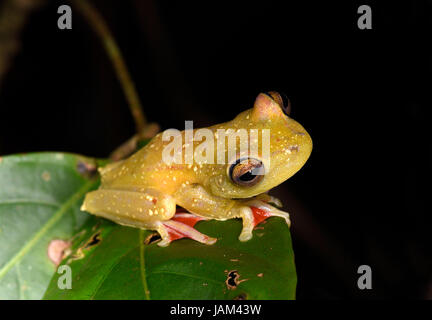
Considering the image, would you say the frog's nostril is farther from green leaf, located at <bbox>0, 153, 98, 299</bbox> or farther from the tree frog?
green leaf, located at <bbox>0, 153, 98, 299</bbox>

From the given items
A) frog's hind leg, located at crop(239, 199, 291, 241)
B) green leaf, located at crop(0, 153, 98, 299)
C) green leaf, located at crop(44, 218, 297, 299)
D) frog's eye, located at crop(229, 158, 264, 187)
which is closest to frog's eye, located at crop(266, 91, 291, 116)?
frog's eye, located at crop(229, 158, 264, 187)

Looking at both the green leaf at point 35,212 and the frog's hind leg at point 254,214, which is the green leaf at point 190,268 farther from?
the green leaf at point 35,212

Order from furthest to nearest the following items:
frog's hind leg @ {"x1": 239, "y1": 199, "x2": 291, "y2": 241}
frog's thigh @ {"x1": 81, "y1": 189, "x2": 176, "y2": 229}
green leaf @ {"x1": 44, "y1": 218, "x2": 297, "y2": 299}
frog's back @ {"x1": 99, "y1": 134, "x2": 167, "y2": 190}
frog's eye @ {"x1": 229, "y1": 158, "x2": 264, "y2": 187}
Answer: frog's back @ {"x1": 99, "y1": 134, "x2": 167, "y2": 190}
frog's thigh @ {"x1": 81, "y1": 189, "x2": 176, "y2": 229}
frog's eye @ {"x1": 229, "y1": 158, "x2": 264, "y2": 187}
frog's hind leg @ {"x1": 239, "y1": 199, "x2": 291, "y2": 241}
green leaf @ {"x1": 44, "y1": 218, "x2": 297, "y2": 299}

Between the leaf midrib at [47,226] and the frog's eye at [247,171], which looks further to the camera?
the leaf midrib at [47,226]

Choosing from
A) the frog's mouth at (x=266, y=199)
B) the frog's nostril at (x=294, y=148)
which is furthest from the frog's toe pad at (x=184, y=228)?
the frog's nostril at (x=294, y=148)

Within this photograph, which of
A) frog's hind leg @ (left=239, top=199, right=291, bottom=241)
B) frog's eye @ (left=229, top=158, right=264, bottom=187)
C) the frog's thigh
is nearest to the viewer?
frog's hind leg @ (left=239, top=199, right=291, bottom=241)

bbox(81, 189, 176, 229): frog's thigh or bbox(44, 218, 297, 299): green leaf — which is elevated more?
bbox(81, 189, 176, 229): frog's thigh

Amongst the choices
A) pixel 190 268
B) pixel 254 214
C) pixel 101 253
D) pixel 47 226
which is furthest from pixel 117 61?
pixel 190 268
